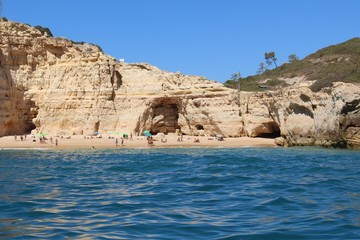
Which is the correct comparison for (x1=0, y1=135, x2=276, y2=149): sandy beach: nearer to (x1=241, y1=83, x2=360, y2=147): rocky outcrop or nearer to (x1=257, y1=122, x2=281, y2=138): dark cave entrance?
(x1=241, y1=83, x2=360, y2=147): rocky outcrop

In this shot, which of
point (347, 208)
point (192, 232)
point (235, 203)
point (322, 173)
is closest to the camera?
point (192, 232)

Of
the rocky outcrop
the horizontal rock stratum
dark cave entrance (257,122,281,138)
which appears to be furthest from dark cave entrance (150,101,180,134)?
dark cave entrance (257,122,281,138)

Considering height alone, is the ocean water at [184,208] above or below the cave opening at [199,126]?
below

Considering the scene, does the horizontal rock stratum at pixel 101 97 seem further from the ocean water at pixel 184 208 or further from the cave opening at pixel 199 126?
the ocean water at pixel 184 208

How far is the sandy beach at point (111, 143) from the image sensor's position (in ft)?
124

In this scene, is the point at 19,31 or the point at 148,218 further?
the point at 19,31

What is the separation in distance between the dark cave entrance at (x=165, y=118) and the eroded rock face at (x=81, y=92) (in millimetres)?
143

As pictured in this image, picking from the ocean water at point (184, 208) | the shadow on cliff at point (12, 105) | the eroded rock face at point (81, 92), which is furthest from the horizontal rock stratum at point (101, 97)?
the ocean water at point (184, 208)

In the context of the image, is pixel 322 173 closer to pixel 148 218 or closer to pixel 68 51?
pixel 148 218

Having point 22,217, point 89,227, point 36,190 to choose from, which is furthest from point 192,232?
point 36,190

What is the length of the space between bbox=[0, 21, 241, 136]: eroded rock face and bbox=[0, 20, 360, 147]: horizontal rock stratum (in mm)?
102

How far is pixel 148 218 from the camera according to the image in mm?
7312

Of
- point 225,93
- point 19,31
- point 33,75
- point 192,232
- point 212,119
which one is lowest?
point 192,232

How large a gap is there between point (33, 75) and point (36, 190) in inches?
1505
